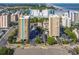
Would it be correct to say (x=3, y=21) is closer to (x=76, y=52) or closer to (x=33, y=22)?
(x=33, y=22)

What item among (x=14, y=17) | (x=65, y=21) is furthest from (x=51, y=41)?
(x=14, y=17)

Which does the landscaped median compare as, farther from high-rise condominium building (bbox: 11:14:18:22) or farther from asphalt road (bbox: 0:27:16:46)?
high-rise condominium building (bbox: 11:14:18:22)

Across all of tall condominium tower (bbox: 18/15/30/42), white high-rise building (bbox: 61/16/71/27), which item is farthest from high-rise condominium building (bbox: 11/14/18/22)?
white high-rise building (bbox: 61/16/71/27)

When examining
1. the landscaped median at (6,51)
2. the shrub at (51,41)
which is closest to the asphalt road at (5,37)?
the landscaped median at (6,51)

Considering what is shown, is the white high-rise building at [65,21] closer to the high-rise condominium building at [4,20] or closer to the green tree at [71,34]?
the green tree at [71,34]
